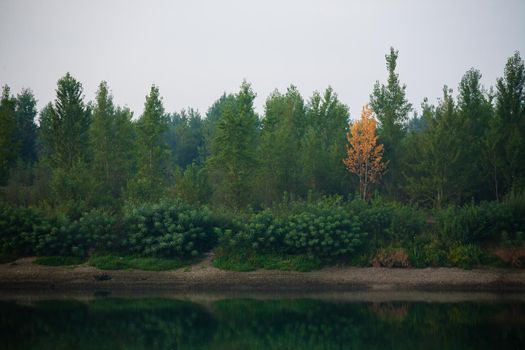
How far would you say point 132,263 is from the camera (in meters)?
34.0

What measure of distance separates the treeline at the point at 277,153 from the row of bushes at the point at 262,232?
10.5 feet

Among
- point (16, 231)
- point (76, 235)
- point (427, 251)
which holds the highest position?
point (16, 231)

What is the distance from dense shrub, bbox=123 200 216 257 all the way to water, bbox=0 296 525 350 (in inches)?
198

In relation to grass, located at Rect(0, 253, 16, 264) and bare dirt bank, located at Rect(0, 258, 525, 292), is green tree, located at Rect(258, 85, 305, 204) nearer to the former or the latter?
bare dirt bank, located at Rect(0, 258, 525, 292)

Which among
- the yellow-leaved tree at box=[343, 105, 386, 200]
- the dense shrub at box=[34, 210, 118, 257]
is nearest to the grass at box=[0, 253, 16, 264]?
the dense shrub at box=[34, 210, 118, 257]

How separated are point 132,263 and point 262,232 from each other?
27.2 feet

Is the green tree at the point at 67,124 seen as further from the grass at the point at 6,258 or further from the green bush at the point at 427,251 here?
the green bush at the point at 427,251

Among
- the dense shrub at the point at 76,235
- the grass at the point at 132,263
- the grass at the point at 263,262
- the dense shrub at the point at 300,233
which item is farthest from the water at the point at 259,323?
the dense shrub at the point at 76,235

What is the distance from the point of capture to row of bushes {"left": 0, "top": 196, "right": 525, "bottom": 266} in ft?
Answer: 112

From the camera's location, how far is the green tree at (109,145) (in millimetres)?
52531

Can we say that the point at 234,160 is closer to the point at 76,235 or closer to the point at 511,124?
the point at 76,235

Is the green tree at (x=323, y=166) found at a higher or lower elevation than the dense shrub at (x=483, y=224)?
higher

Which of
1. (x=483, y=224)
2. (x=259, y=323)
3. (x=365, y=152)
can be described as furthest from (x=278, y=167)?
(x=259, y=323)

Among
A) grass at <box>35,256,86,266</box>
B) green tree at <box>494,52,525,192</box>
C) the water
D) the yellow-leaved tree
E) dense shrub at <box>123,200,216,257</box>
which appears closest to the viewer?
the water
